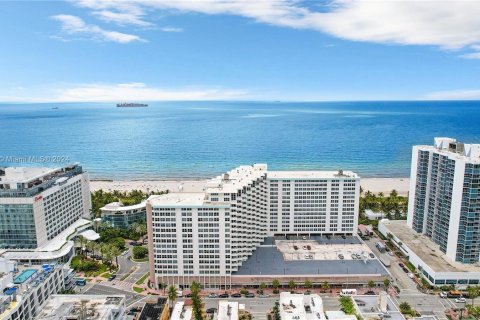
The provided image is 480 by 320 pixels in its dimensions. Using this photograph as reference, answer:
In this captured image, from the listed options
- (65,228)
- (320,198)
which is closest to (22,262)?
(65,228)

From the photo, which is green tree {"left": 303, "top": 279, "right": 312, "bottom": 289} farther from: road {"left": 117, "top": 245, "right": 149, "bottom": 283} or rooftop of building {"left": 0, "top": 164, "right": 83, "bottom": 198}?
rooftop of building {"left": 0, "top": 164, "right": 83, "bottom": 198}

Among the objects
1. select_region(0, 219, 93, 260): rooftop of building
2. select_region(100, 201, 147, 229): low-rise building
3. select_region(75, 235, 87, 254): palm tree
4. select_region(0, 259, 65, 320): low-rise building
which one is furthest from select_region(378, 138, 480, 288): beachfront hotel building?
select_region(0, 219, 93, 260): rooftop of building

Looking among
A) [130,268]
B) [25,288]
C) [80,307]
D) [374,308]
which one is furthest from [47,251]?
[374,308]

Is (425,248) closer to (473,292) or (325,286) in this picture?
(473,292)

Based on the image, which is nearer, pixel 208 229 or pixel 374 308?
pixel 374 308

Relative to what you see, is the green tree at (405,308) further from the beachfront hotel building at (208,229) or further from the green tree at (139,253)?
the green tree at (139,253)

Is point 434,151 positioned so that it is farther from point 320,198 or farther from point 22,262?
point 22,262

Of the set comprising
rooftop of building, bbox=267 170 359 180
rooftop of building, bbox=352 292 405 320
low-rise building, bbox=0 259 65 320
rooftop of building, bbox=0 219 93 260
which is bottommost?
rooftop of building, bbox=352 292 405 320
